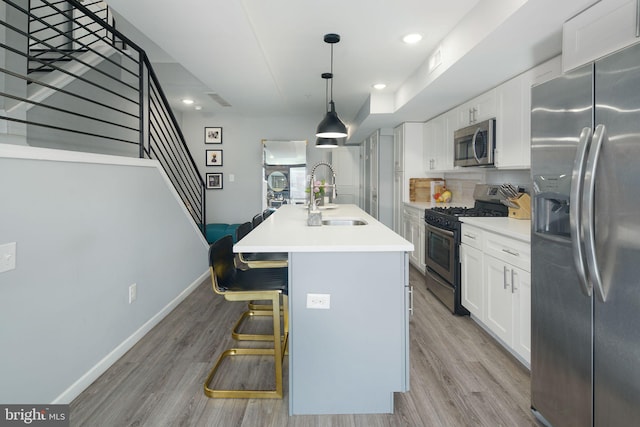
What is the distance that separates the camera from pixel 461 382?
2189 mm

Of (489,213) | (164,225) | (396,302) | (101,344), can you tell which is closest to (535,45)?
(489,213)

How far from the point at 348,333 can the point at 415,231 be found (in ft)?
10.4

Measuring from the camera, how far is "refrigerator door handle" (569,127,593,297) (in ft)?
4.60

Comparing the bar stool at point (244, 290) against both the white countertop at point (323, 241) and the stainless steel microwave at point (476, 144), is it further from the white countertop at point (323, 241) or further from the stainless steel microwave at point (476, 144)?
the stainless steel microwave at point (476, 144)

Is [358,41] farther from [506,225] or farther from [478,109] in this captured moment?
[506,225]

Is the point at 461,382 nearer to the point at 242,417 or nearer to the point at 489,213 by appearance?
the point at 242,417

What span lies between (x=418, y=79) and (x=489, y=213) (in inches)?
61.8

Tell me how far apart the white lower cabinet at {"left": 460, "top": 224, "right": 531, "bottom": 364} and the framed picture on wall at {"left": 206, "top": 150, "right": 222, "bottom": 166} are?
16.6 feet

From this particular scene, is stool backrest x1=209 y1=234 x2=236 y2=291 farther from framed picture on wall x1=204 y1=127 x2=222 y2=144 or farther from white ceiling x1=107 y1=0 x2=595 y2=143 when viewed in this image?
framed picture on wall x1=204 y1=127 x2=222 y2=144

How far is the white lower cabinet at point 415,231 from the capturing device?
458 cm

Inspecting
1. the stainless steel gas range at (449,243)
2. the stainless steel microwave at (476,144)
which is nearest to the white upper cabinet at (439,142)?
the stainless steel microwave at (476,144)

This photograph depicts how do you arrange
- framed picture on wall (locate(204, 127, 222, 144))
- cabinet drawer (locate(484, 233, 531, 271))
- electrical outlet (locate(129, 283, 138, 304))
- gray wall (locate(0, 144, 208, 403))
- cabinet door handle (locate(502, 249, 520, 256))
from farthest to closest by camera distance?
framed picture on wall (locate(204, 127, 222, 144))
electrical outlet (locate(129, 283, 138, 304))
cabinet door handle (locate(502, 249, 520, 256))
cabinet drawer (locate(484, 233, 531, 271))
gray wall (locate(0, 144, 208, 403))

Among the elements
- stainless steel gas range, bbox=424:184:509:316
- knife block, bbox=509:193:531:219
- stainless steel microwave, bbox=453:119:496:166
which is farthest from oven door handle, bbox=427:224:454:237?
stainless steel microwave, bbox=453:119:496:166

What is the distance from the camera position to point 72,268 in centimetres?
205
